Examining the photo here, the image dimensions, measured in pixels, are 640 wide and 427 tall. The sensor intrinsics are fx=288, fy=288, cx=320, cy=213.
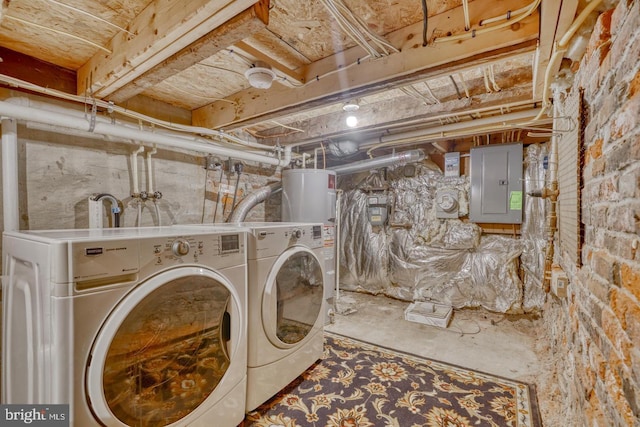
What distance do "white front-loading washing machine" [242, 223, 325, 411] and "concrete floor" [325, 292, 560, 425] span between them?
0.89 metres

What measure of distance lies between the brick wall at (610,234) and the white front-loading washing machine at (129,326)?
55.3 inches

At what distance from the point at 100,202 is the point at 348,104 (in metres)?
1.98

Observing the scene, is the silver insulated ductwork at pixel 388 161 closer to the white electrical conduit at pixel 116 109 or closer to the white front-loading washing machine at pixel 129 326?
the white electrical conduit at pixel 116 109

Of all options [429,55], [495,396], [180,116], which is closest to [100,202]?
[180,116]

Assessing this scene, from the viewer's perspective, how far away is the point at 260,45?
A: 1610mm

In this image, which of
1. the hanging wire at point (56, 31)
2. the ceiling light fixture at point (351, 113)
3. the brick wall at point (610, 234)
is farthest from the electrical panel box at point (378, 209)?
the hanging wire at point (56, 31)

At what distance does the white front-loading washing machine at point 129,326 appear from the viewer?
3.13 feet

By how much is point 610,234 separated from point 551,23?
0.85 m

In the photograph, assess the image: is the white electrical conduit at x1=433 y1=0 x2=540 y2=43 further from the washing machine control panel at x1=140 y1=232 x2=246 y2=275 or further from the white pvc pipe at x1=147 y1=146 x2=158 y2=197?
the white pvc pipe at x1=147 y1=146 x2=158 y2=197

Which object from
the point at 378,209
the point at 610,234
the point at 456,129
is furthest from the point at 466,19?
the point at 378,209

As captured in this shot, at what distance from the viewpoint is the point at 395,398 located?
1.83m

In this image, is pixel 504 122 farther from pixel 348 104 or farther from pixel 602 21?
pixel 602 21

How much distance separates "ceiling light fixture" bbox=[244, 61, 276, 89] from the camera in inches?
65.6

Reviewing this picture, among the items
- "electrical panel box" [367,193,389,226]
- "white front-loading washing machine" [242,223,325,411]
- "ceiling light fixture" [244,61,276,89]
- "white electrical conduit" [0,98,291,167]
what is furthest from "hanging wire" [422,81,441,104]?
"electrical panel box" [367,193,389,226]
